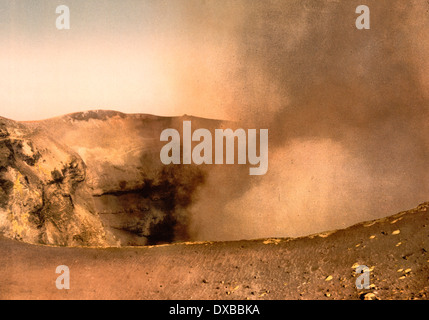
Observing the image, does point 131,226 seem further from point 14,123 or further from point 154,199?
point 14,123

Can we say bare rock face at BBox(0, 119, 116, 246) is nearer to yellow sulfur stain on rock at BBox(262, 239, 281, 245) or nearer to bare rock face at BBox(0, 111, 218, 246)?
bare rock face at BBox(0, 111, 218, 246)

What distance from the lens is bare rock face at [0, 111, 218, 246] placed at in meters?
8.40

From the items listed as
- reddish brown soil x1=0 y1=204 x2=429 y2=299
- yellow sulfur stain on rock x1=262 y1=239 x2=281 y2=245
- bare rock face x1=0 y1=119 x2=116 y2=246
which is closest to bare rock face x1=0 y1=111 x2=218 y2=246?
bare rock face x1=0 y1=119 x2=116 y2=246

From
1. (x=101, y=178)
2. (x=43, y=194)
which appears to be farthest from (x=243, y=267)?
(x=101, y=178)

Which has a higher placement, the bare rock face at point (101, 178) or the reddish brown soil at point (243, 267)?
the bare rock face at point (101, 178)

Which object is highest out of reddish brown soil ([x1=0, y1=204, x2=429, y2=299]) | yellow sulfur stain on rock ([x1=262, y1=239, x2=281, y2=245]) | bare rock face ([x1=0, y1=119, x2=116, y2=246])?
bare rock face ([x1=0, y1=119, x2=116, y2=246])

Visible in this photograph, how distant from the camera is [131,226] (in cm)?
1134

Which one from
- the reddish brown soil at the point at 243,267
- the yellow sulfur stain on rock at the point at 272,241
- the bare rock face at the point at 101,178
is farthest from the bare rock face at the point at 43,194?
the yellow sulfur stain on rock at the point at 272,241

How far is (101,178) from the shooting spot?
1103 centimetres

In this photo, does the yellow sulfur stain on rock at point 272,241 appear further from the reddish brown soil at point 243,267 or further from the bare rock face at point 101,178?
the bare rock face at point 101,178

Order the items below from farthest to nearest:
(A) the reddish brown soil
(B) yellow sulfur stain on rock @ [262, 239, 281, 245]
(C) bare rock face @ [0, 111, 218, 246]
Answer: (C) bare rock face @ [0, 111, 218, 246]
(B) yellow sulfur stain on rock @ [262, 239, 281, 245]
(A) the reddish brown soil

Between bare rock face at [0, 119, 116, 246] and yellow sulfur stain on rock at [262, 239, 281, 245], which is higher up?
bare rock face at [0, 119, 116, 246]

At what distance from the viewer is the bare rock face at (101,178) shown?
840cm

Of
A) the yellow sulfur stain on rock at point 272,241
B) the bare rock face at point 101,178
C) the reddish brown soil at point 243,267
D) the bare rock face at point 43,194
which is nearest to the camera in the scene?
the reddish brown soil at point 243,267
